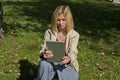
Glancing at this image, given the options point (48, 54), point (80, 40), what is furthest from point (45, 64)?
point (80, 40)

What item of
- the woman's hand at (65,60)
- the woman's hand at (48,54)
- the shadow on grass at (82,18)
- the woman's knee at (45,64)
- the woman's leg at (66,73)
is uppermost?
the woman's hand at (48,54)

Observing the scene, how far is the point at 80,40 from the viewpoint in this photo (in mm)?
12219

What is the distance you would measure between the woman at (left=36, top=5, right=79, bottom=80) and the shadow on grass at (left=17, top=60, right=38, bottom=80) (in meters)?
1.55

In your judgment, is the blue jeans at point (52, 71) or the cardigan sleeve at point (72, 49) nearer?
the blue jeans at point (52, 71)

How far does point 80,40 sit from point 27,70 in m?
3.73

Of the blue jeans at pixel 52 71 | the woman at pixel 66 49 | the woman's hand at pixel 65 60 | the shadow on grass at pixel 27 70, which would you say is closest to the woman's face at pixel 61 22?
the woman at pixel 66 49

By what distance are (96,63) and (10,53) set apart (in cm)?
232

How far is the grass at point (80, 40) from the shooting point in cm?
905

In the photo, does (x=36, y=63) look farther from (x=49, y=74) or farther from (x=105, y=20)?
(x=105, y=20)

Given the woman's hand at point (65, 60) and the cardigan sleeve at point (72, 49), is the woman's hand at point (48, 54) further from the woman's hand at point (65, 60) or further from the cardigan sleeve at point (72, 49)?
the cardigan sleeve at point (72, 49)

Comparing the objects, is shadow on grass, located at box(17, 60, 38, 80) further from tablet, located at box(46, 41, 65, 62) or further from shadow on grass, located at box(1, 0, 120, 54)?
shadow on grass, located at box(1, 0, 120, 54)

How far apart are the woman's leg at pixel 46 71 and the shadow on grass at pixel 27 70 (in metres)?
1.63

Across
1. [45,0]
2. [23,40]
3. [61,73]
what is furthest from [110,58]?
[45,0]

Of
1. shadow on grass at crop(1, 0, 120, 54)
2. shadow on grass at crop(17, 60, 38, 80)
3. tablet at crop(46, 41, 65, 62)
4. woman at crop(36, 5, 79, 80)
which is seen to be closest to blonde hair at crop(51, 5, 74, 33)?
woman at crop(36, 5, 79, 80)
